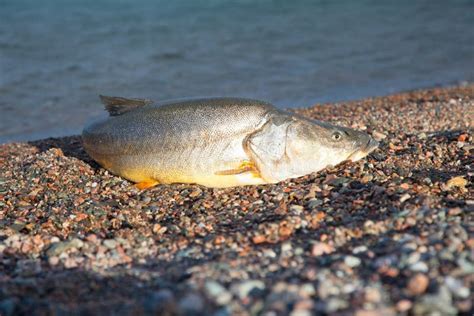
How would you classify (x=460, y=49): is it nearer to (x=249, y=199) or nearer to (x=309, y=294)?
(x=249, y=199)

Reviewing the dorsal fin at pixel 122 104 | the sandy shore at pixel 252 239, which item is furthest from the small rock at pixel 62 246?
the dorsal fin at pixel 122 104

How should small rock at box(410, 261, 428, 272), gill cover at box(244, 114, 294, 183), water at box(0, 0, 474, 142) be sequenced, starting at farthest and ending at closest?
water at box(0, 0, 474, 142), gill cover at box(244, 114, 294, 183), small rock at box(410, 261, 428, 272)

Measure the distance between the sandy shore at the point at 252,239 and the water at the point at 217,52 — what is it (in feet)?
16.7

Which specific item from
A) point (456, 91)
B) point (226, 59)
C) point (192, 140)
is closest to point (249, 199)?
point (192, 140)

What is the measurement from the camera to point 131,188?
231 inches

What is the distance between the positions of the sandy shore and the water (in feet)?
16.7

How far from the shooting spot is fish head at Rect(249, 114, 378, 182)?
17.8ft

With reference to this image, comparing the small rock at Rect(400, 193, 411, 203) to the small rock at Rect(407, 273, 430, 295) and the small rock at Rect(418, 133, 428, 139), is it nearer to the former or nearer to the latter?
the small rock at Rect(407, 273, 430, 295)

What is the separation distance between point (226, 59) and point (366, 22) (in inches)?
253

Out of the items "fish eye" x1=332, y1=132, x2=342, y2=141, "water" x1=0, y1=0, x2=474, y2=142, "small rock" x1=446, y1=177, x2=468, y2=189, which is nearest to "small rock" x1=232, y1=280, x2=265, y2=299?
"small rock" x1=446, y1=177, x2=468, y2=189

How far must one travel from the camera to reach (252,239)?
13.8 ft

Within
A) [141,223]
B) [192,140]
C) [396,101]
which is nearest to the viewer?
[141,223]

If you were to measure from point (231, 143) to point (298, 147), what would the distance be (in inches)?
23.2

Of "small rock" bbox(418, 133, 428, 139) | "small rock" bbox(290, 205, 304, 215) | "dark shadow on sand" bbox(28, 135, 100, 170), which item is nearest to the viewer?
"small rock" bbox(290, 205, 304, 215)
